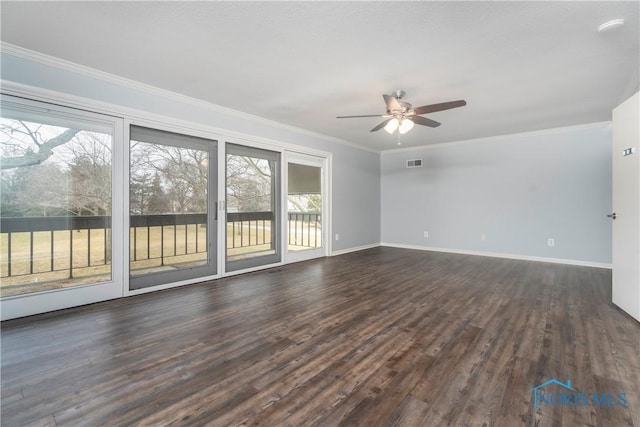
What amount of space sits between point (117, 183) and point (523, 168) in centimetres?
675

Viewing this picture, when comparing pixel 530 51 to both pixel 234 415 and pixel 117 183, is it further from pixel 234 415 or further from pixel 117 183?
pixel 117 183

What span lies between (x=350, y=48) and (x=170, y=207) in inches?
115

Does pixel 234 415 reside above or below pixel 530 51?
below

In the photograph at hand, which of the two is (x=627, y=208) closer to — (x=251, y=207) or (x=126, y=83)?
(x=251, y=207)

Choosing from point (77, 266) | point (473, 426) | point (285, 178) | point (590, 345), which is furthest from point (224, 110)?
point (590, 345)

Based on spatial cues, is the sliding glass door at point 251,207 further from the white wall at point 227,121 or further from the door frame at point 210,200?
the white wall at point 227,121

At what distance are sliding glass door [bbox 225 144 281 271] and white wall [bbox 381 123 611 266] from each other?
3.53 meters

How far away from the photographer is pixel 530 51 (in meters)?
2.57

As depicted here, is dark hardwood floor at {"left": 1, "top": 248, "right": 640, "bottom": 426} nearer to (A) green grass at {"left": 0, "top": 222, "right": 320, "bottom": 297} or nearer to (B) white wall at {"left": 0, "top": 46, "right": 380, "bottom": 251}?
(A) green grass at {"left": 0, "top": 222, "right": 320, "bottom": 297}

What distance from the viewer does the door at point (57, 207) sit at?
2.65 meters

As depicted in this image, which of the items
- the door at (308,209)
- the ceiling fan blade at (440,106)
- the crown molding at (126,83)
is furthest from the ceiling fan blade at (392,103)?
the door at (308,209)

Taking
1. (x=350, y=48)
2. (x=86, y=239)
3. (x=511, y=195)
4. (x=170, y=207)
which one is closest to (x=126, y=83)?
(x=170, y=207)

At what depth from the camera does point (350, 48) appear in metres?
2.55

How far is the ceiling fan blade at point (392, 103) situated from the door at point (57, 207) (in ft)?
9.90
